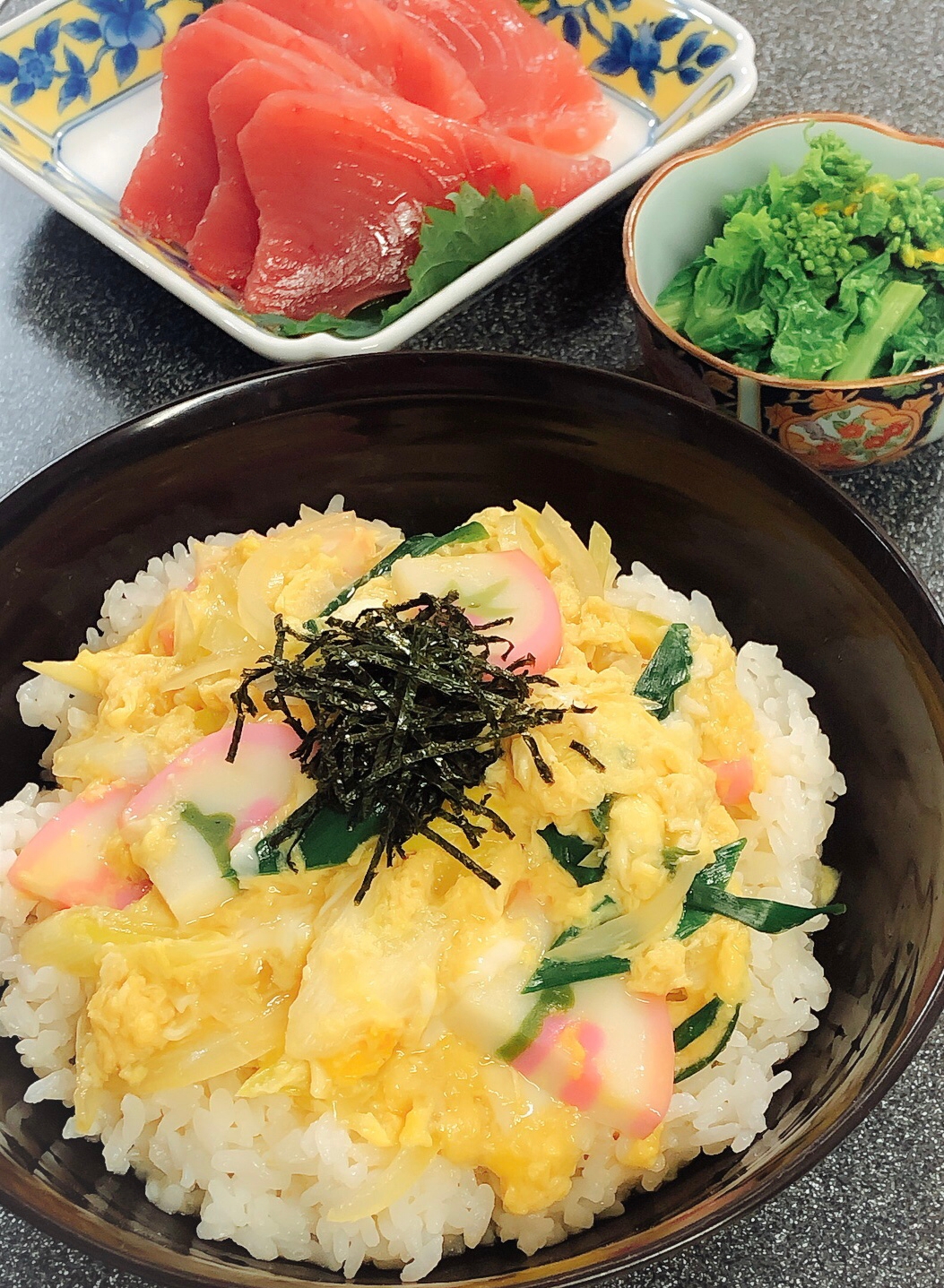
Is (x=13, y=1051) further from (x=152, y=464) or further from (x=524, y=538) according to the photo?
(x=524, y=538)

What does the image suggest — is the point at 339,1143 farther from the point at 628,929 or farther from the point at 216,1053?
the point at 628,929

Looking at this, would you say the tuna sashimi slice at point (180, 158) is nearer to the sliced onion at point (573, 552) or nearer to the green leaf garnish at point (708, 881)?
the sliced onion at point (573, 552)

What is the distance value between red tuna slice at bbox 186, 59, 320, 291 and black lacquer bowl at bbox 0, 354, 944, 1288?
2.82ft

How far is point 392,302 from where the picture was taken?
251 cm

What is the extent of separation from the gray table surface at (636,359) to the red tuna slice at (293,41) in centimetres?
65

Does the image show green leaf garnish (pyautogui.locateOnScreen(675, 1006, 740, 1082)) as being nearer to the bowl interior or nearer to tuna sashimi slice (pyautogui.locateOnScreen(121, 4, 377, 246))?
the bowl interior

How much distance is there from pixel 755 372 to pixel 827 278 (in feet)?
1.05

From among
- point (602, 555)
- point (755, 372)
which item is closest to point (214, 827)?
point (602, 555)

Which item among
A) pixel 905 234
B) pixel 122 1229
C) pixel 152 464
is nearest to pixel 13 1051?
pixel 122 1229

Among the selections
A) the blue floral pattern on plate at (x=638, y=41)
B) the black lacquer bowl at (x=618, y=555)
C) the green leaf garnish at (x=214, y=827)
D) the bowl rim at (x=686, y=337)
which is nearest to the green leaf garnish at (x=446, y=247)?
the bowl rim at (x=686, y=337)

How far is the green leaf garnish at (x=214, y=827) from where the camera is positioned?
1480 millimetres

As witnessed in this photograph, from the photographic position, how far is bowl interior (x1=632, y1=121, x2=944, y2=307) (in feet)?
7.53

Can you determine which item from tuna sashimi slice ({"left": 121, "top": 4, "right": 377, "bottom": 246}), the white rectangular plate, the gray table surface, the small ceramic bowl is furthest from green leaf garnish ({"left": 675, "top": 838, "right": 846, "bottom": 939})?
tuna sashimi slice ({"left": 121, "top": 4, "right": 377, "bottom": 246})

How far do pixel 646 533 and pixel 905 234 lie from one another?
2.82ft
